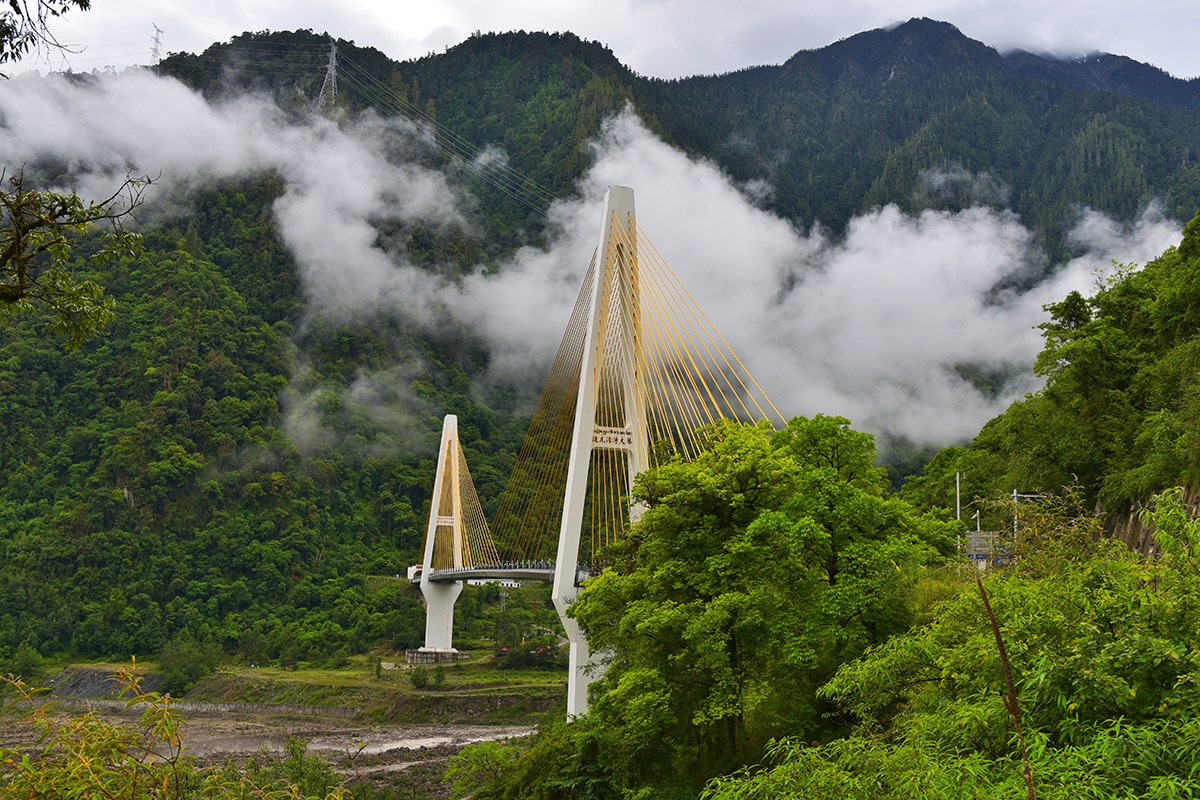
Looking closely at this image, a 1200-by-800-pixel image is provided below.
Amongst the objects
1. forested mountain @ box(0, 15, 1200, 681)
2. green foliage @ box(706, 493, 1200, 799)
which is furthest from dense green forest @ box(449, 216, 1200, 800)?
forested mountain @ box(0, 15, 1200, 681)

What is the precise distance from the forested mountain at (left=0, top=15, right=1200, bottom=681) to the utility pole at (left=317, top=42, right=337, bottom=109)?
168 cm

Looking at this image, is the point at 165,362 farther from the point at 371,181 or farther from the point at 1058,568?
the point at 1058,568

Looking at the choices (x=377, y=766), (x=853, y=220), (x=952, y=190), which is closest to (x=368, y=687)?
(x=377, y=766)

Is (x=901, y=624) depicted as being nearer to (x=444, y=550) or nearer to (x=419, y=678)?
(x=419, y=678)

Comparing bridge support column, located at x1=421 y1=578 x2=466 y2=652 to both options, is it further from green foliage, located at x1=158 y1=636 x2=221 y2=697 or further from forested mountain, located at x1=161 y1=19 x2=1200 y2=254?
forested mountain, located at x1=161 y1=19 x2=1200 y2=254

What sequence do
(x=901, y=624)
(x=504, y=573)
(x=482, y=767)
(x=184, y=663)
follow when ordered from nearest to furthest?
(x=901, y=624), (x=482, y=767), (x=504, y=573), (x=184, y=663)

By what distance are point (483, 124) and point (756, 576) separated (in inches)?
5271

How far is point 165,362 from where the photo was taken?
306 ft

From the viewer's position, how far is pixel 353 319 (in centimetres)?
11069

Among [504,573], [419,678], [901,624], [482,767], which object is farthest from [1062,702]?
[419,678]

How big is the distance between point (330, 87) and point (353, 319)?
160 feet

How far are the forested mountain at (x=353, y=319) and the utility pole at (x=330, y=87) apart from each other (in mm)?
1681

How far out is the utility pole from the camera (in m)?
144

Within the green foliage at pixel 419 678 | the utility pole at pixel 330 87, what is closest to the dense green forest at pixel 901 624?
the green foliage at pixel 419 678
